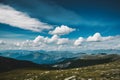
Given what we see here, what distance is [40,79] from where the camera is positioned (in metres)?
181

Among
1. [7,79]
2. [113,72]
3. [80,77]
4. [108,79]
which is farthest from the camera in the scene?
[7,79]

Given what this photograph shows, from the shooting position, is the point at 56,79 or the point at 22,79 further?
the point at 22,79

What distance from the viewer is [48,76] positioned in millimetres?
192875

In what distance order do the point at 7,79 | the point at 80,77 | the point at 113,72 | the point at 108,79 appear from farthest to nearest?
the point at 7,79, the point at 113,72, the point at 80,77, the point at 108,79

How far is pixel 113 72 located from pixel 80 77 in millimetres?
33452

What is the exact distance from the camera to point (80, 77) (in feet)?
568

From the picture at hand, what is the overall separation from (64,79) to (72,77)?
7.48 metres

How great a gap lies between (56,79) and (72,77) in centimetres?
1387

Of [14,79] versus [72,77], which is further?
[14,79]

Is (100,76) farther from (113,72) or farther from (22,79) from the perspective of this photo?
(22,79)

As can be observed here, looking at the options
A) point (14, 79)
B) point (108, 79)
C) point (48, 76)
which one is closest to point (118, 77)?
point (108, 79)

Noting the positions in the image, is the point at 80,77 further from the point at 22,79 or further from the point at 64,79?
the point at 22,79

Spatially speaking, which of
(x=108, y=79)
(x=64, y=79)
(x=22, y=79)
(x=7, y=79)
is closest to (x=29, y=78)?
(x=22, y=79)

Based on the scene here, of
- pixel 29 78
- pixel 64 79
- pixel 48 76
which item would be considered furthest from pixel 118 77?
pixel 29 78
